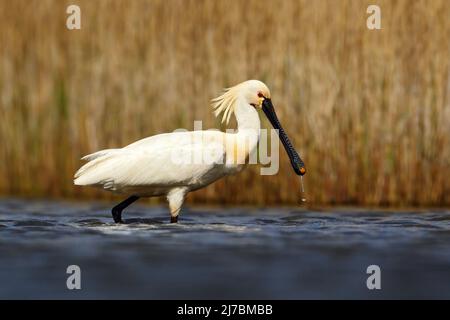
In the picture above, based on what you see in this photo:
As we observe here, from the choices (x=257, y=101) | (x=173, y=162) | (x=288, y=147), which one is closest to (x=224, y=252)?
(x=173, y=162)

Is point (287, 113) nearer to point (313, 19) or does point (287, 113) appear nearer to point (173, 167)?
point (313, 19)

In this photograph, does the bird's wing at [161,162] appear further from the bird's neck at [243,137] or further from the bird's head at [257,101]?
the bird's head at [257,101]

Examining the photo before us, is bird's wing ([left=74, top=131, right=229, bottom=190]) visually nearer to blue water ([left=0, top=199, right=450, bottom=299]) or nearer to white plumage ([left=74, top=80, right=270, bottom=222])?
white plumage ([left=74, top=80, right=270, bottom=222])

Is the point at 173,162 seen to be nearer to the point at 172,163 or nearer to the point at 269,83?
the point at 172,163

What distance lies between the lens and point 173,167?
959 centimetres

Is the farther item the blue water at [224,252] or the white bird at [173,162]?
the white bird at [173,162]

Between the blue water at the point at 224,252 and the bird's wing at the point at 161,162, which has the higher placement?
the bird's wing at the point at 161,162

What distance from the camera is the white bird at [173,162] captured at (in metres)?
9.51

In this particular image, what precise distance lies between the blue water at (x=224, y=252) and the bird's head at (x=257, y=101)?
72cm

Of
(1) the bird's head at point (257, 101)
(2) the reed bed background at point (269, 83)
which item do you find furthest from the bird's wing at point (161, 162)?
(2) the reed bed background at point (269, 83)

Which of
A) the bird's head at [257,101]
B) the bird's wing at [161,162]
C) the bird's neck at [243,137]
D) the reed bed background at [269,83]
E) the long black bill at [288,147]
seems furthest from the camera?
the reed bed background at [269,83]
